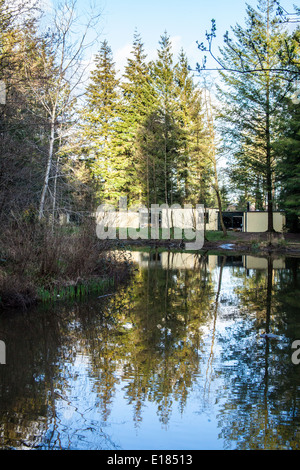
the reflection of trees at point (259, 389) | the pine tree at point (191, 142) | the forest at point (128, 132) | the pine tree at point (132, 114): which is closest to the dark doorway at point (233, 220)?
the forest at point (128, 132)

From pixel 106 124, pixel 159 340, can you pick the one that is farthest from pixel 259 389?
pixel 106 124

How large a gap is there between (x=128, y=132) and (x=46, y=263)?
106ft

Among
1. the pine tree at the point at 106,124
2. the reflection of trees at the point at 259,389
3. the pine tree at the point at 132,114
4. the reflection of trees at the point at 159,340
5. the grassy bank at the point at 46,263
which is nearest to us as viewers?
the reflection of trees at the point at 259,389

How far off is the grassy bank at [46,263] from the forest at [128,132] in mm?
Answer: 36

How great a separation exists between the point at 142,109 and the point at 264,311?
30.6 meters

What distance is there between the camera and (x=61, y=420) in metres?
3.99

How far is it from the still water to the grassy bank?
0.59 metres

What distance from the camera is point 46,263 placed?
9797mm

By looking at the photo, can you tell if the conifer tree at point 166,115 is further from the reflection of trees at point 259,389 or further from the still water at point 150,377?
the reflection of trees at point 259,389

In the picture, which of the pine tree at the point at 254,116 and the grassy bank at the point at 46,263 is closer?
the grassy bank at the point at 46,263

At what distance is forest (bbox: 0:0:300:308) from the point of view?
9.46m

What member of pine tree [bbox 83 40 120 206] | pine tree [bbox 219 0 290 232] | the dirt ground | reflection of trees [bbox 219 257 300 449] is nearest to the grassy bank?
reflection of trees [bbox 219 257 300 449]

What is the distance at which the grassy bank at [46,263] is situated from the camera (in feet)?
29.5

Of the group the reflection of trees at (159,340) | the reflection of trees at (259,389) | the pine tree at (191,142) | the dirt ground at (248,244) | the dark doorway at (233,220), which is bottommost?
the reflection of trees at (259,389)
